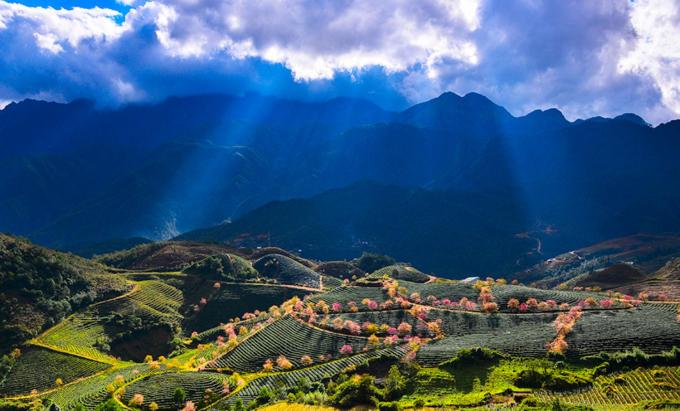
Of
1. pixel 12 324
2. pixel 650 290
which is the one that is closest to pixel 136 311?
pixel 12 324

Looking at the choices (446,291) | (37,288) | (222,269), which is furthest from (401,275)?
(37,288)

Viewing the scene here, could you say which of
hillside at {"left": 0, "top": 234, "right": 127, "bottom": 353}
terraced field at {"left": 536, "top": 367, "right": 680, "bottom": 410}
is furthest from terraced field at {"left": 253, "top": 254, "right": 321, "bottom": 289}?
terraced field at {"left": 536, "top": 367, "right": 680, "bottom": 410}

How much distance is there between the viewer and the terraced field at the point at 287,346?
75750mm

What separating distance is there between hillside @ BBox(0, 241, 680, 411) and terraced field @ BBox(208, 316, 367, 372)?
0.31 metres

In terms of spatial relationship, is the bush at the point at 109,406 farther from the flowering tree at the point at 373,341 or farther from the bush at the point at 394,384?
the flowering tree at the point at 373,341

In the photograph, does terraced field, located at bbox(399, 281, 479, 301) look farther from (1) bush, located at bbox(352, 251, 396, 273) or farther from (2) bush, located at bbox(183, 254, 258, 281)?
(1) bush, located at bbox(352, 251, 396, 273)

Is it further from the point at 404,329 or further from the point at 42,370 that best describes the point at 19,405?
the point at 404,329

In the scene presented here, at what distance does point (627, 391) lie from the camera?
50219 mm

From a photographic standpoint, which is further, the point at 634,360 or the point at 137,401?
the point at 137,401

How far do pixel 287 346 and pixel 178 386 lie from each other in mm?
17103

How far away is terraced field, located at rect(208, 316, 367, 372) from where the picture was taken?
249 ft

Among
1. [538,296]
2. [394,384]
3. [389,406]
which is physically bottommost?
[389,406]

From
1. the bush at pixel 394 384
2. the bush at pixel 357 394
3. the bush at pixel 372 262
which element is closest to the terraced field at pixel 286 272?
the bush at pixel 372 262

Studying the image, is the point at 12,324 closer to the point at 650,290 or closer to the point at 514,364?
the point at 514,364
